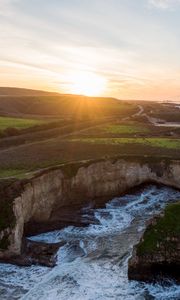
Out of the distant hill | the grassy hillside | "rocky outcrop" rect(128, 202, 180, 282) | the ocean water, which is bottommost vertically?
the ocean water

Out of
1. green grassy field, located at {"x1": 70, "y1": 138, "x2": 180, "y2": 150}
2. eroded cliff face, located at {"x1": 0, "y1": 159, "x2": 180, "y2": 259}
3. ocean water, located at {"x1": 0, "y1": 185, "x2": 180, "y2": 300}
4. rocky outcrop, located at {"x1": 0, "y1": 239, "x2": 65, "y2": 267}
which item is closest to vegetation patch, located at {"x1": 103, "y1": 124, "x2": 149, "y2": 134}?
green grassy field, located at {"x1": 70, "y1": 138, "x2": 180, "y2": 150}

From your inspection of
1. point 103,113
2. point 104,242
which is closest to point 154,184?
point 104,242

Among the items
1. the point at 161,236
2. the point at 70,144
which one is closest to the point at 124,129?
the point at 70,144

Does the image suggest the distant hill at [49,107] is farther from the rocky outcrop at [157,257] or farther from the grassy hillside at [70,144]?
the rocky outcrop at [157,257]

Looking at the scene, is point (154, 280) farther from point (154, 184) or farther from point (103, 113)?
point (103, 113)

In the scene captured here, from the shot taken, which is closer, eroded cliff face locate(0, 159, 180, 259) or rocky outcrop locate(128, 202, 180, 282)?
rocky outcrop locate(128, 202, 180, 282)

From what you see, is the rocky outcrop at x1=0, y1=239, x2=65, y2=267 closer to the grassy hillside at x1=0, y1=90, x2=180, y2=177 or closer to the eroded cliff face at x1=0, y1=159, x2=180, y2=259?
the eroded cliff face at x1=0, y1=159, x2=180, y2=259

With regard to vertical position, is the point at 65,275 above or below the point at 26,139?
below
